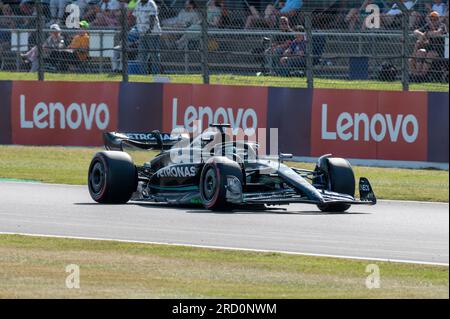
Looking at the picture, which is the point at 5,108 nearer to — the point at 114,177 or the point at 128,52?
the point at 128,52

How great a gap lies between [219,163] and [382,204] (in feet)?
8.62

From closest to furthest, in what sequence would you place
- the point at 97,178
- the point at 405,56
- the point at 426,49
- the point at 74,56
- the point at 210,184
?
the point at 210,184
the point at 97,178
the point at 405,56
the point at 426,49
the point at 74,56

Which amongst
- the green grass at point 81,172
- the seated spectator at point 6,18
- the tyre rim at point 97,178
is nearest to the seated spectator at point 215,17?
the green grass at point 81,172

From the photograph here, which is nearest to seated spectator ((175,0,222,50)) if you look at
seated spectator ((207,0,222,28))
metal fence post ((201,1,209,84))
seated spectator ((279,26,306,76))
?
seated spectator ((207,0,222,28))

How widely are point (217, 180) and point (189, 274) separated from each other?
389 centimetres

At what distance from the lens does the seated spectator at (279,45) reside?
2012 cm

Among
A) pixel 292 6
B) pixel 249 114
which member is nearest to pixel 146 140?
pixel 249 114

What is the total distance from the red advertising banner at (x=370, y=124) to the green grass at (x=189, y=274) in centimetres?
848

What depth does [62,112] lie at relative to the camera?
2123 cm

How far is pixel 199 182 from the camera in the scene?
44.5 feet

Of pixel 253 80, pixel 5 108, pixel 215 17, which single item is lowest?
pixel 5 108

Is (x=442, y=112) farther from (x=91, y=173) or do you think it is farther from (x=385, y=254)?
(x=385, y=254)

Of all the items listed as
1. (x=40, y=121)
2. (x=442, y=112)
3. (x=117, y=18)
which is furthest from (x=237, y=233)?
(x=117, y=18)

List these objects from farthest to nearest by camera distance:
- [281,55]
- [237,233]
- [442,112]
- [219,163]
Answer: [281,55], [442,112], [219,163], [237,233]
